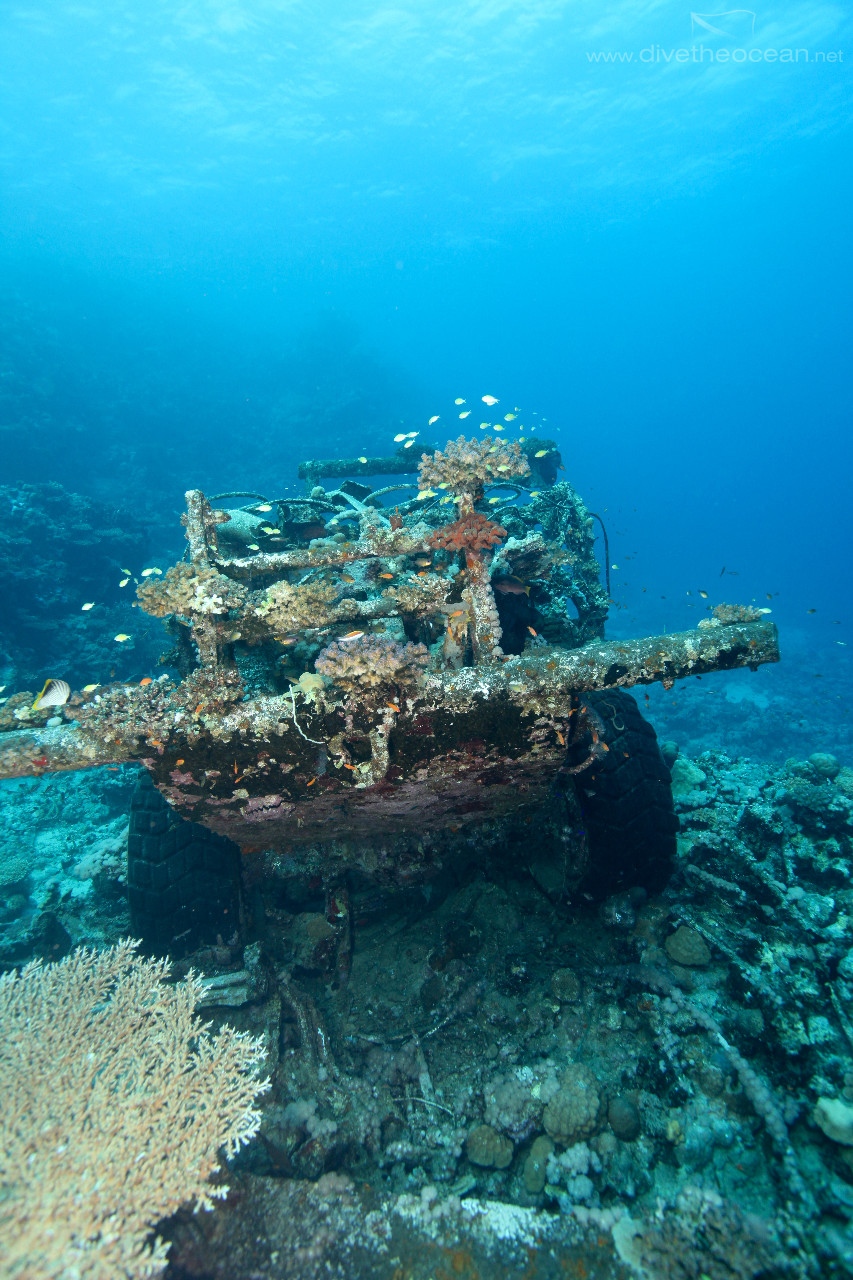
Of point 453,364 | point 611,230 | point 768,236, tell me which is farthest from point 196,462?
point 768,236

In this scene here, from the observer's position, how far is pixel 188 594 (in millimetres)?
3348

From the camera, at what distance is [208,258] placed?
78.1 metres

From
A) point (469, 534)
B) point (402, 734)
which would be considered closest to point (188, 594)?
point (402, 734)

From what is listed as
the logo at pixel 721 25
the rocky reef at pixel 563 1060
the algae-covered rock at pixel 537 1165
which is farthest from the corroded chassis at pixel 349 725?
the logo at pixel 721 25

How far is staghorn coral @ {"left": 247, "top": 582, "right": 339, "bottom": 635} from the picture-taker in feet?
11.4

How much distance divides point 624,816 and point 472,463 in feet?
10.4

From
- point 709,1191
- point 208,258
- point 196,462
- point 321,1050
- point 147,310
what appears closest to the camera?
point 709,1191

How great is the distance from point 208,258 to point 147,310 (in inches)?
1246

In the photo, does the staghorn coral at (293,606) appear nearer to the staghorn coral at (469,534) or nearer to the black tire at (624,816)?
the staghorn coral at (469,534)

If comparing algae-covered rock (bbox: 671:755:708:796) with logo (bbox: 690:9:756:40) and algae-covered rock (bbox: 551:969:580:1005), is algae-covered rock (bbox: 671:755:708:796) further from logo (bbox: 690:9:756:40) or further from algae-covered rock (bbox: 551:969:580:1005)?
logo (bbox: 690:9:756:40)

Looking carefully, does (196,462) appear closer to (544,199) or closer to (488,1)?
(488,1)

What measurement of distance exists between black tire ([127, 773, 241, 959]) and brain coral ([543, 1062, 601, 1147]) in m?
3.21

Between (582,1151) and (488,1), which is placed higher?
(488,1)

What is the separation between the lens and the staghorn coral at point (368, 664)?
9.49ft
